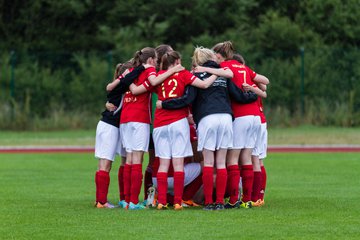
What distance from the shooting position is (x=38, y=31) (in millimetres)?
40781

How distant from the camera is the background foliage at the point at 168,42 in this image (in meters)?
34.5

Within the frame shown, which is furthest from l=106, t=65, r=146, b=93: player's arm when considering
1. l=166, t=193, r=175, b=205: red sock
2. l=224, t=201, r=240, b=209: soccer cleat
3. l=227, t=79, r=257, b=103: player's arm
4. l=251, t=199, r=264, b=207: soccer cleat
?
l=251, t=199, r=264, b=207: soccer cleat

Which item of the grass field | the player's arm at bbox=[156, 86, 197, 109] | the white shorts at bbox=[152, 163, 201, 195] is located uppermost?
the player's arm at bbox=[156, 86, 197, 109]

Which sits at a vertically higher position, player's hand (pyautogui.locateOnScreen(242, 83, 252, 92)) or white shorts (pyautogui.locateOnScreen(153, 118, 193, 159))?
player's hand (pyautogui.locateOnScreen(242, 83, 252, 92))

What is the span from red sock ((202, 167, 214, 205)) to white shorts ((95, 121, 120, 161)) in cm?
138

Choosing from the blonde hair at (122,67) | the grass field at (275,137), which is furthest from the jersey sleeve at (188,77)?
the grass field at (275,137)

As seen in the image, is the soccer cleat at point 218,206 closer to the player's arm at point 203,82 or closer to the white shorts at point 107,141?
the player's arm at point 203,82

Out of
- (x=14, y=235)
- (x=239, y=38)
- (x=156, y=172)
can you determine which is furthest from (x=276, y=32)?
(x=14, y=235)

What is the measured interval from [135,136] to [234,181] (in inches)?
53.7

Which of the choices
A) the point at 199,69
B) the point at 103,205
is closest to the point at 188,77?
the point at 199,69

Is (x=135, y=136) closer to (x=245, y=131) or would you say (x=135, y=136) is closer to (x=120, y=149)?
(x=120, y=149)

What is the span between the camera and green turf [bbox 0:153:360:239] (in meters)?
10.8

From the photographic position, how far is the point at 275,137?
96.8ft

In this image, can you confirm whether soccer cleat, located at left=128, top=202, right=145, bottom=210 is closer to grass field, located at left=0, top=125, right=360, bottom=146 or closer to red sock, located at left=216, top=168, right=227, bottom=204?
red sock, located at left=216, top=168, right=227, bottom=204
